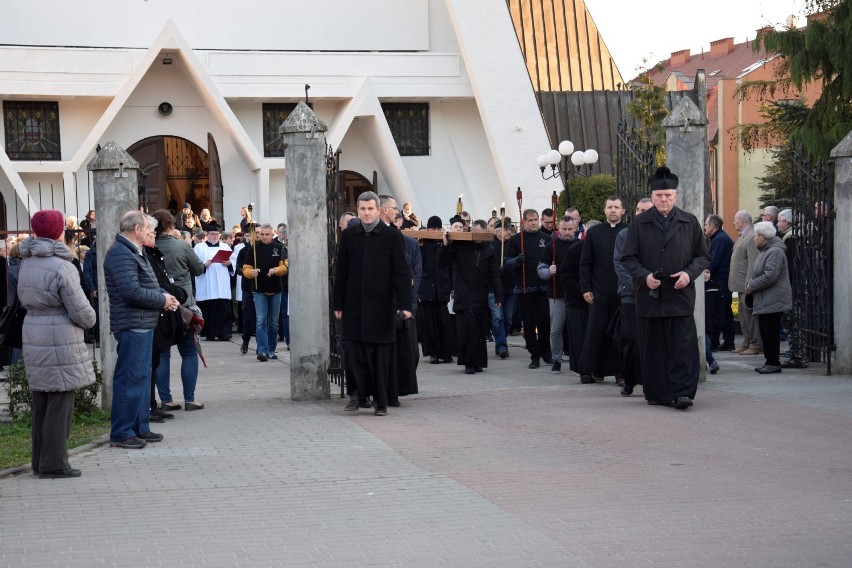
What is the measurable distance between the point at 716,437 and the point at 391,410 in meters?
3.20

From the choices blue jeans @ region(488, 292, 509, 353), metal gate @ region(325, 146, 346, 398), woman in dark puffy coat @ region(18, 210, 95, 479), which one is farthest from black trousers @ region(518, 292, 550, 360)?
woman in dark puffy coat @ region(18, 210, 95, 479)

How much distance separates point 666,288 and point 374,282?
104 inches

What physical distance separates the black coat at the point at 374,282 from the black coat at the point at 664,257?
82.8 inches

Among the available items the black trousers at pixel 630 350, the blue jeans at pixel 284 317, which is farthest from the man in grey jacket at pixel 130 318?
the blue jeans at pixel 284 317

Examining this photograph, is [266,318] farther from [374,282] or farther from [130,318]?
[130,318]

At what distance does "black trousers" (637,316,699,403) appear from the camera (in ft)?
37.9

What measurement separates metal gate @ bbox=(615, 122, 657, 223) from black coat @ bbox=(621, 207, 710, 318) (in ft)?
7.67

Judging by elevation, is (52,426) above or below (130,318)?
below

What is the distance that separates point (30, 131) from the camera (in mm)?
29438

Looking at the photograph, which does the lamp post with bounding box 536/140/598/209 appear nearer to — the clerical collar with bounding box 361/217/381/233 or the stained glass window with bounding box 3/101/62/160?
the stained glass window with bounding box 3/101/62/160

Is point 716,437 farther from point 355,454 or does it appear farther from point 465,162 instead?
point 465,162

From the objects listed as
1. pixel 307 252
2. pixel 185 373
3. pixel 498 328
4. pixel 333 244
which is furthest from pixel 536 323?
pixel 185 373

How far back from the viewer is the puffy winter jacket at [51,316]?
344 inches

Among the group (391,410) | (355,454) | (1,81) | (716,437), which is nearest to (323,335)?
(391,410)
